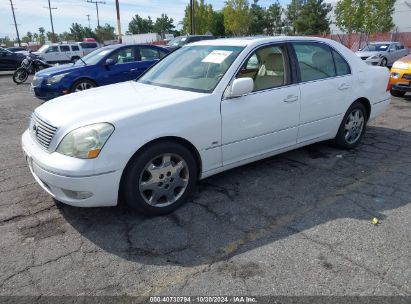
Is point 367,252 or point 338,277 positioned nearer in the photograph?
point 338,277

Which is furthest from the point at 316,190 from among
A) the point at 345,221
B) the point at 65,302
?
the point at 65,302

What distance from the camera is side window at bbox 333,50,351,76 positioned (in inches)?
187

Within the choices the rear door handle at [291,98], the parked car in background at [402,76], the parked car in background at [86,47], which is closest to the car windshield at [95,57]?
the rear door handle at [291,98]

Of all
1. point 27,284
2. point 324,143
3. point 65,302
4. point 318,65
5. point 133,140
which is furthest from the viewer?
point 324,143

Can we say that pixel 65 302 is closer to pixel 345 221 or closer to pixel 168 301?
pixel 168 301

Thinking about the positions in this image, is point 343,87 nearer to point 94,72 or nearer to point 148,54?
point 94,72

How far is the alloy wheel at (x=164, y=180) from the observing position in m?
3.25

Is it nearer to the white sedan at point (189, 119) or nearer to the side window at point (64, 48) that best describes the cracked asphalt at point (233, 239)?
the white sedan at point (189, 119)

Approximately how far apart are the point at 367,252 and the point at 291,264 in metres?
0.65

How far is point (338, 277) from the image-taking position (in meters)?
2.54

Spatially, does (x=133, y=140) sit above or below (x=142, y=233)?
above

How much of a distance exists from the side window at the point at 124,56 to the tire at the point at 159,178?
637cm

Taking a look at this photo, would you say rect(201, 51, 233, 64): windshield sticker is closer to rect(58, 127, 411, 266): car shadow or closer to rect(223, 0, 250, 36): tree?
rect(58, 127, 411, 266): car shadow

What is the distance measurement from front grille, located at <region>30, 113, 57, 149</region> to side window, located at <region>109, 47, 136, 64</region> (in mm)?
5831
